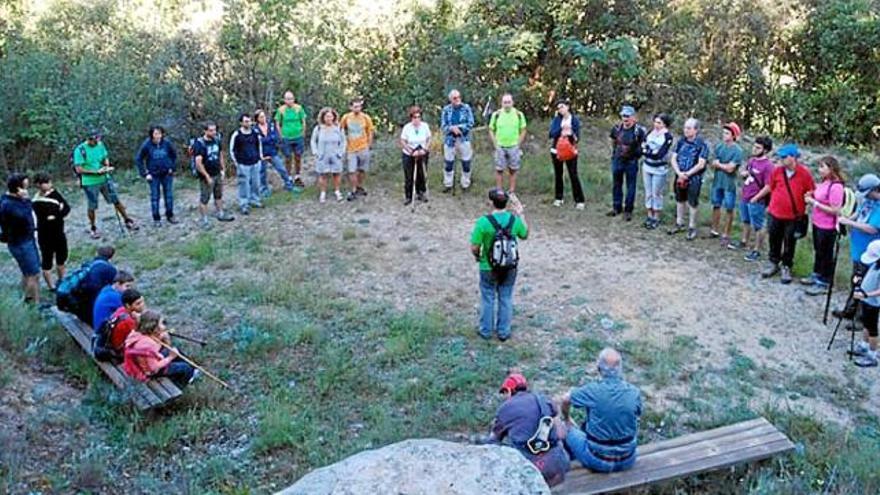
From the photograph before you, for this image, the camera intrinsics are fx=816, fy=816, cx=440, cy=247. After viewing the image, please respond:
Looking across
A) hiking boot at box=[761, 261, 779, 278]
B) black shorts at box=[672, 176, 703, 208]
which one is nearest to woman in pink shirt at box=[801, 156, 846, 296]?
hiking boot at box=[761, 261, 779, 278]

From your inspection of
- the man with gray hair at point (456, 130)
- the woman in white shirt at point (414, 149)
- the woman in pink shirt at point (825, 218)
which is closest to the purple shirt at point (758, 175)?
the woman in pink shirt at point (825, 218)

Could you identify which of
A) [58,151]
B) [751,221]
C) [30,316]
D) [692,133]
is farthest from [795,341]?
[58,151]

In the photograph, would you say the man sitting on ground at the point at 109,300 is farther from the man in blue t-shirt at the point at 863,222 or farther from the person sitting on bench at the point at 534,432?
the man in blue t-shirt at the point at 863,222

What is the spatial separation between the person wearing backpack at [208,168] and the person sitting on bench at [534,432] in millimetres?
7037

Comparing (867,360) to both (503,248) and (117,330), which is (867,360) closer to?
(503,248)

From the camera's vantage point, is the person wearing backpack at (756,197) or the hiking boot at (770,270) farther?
the person wearing backpack at (756,197)

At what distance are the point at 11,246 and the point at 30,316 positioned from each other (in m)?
0.88

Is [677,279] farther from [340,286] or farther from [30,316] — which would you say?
[30,316]

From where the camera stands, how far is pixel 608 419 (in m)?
5.19

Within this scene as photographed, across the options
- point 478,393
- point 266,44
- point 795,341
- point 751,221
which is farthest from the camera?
point 266,44

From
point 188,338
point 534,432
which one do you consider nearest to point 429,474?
point 534,432

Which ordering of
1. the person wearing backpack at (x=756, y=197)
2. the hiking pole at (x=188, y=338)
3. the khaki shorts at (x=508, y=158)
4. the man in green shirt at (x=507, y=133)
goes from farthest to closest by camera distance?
the khaki shorts at (x=508, y=158) < the man in green shirt at (x=507, y=133) < the person wearing backpack at (x=756, y=197) < the hiking pole at (x=188, y=338)

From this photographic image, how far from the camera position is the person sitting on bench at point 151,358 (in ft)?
21.4

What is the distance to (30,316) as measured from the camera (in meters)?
7.87
